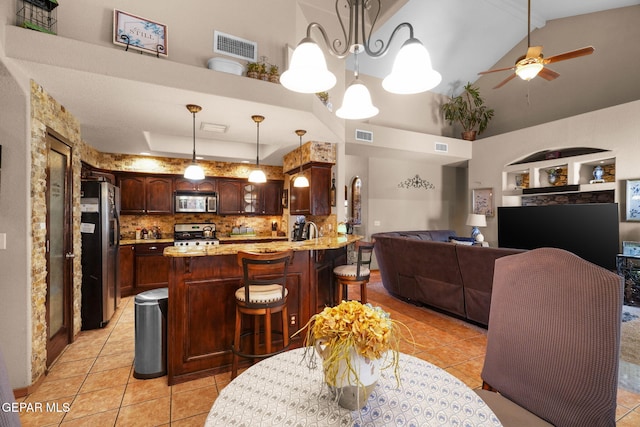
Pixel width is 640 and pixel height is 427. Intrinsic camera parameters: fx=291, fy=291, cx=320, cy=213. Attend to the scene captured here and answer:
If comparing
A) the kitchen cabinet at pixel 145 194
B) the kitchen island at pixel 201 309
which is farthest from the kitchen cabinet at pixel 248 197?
the kitchen island at pixel 201 309

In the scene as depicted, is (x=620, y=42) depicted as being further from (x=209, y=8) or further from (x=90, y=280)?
(x=90, y=280)

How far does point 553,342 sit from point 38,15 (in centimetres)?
402

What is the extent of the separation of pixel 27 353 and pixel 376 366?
285 cm

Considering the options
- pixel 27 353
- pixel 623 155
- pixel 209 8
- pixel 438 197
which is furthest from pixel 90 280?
pixel 623 155

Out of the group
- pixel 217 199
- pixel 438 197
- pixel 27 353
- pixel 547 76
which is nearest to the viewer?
pixel 27 353

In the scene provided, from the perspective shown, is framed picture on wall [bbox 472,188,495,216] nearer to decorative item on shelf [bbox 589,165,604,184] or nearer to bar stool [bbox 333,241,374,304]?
decorative item on shelf [bbox 589,165,604,184]

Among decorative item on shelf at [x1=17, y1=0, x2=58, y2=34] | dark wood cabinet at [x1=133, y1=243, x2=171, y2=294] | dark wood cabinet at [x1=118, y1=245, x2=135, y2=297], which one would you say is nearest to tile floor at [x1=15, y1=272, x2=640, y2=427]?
dark wood cabinet at [x1=118, y1=245, x2=135, y2=297]

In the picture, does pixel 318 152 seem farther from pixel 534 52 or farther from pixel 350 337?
pixel 350 337

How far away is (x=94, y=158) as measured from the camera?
4895 millimetres

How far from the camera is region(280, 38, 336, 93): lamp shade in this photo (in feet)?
4.79

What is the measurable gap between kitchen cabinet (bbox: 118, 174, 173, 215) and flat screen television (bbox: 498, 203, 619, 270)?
7.14 metres

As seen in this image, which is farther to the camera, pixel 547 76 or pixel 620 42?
pixel 620 42

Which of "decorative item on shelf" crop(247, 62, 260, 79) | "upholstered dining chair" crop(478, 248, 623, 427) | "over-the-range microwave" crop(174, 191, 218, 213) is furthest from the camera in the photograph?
"over-the-range microwave" crop(174, 191, 218, 213)

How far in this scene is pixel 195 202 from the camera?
19.1 feet
